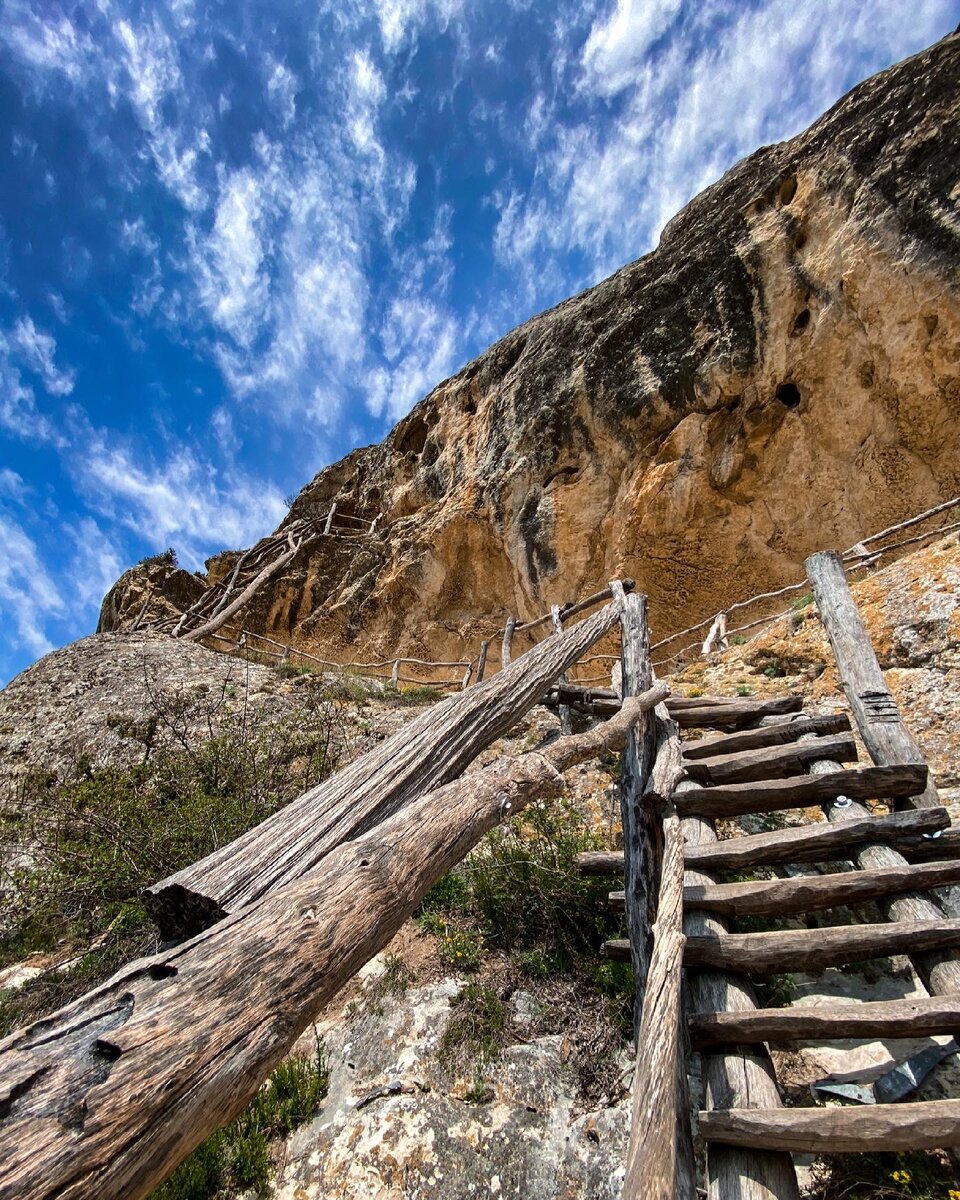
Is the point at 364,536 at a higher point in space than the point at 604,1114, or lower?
higher

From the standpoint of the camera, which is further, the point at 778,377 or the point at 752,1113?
the point at 778,377

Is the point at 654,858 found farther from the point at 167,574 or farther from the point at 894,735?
the point at 167,574

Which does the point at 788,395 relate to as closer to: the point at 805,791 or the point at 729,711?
the point at 729,711

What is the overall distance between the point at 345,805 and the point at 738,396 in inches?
469

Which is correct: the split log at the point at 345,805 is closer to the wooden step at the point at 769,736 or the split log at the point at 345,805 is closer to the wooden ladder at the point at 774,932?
the wooden ladder at the point at 774,932

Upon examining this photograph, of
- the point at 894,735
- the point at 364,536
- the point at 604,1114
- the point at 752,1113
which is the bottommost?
the point at 604,1114

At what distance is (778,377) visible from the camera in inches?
443

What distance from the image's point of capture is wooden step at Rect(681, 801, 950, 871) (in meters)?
3.06

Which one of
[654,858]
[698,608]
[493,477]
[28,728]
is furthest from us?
[493,477]

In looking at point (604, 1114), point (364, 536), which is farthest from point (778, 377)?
point (364, 536)

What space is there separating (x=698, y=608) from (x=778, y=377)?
485cm

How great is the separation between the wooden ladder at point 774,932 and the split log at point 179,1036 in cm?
98

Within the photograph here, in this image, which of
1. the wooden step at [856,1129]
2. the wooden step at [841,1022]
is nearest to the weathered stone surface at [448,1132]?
the wooden step at [841,1022]

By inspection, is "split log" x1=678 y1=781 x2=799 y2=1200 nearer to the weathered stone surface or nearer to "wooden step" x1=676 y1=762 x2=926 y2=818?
"wooden step" x1=676 y1=762 x2=926 y2=818
